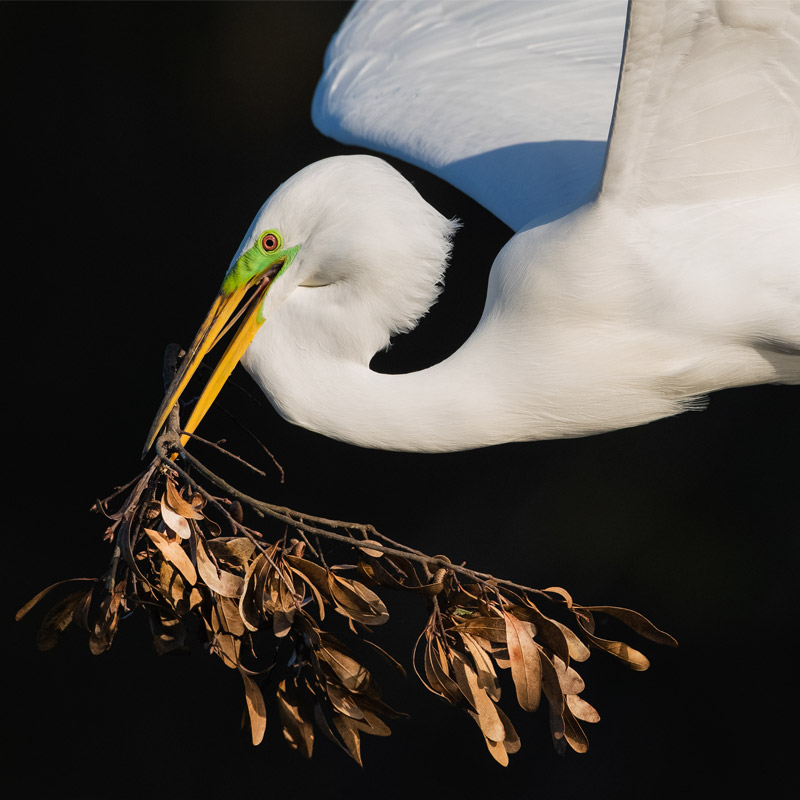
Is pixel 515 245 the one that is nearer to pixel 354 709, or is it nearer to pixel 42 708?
pixel 354 709

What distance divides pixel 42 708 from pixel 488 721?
2.04 m

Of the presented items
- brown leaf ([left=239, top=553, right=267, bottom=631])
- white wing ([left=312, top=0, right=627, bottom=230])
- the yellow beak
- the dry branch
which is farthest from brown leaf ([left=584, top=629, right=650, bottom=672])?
white wing ([left=312, top=0, right=627, bottom=230])

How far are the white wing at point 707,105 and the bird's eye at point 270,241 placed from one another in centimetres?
44

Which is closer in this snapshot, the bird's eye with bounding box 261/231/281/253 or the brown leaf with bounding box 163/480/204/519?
the brown leaf with bounding box 163/480/204/519

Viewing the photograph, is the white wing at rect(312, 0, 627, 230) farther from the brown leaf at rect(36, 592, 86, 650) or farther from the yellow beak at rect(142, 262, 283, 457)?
the brown leaf at rect(36, 592, 86, 650)

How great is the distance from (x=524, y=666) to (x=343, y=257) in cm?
64

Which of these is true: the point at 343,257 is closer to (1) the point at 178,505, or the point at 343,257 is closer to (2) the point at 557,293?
(2) the point at 557,293

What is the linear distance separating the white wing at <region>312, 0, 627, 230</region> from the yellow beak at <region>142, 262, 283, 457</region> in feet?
1.56

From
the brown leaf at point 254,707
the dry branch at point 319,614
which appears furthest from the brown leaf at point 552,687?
the brown leaf at point 254,707

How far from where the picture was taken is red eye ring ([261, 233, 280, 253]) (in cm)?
140

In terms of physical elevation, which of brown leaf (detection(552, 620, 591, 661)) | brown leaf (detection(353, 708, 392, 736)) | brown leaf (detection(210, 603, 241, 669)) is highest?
brown leaf (detection(552, 620, 591, 661))

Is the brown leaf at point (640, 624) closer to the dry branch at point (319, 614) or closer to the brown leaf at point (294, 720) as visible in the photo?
the dry branch at point (319, 614)

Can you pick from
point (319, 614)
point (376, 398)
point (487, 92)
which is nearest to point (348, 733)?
point (319, 614)

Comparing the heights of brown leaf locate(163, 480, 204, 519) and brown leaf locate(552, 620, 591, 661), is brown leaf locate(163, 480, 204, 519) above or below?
above
